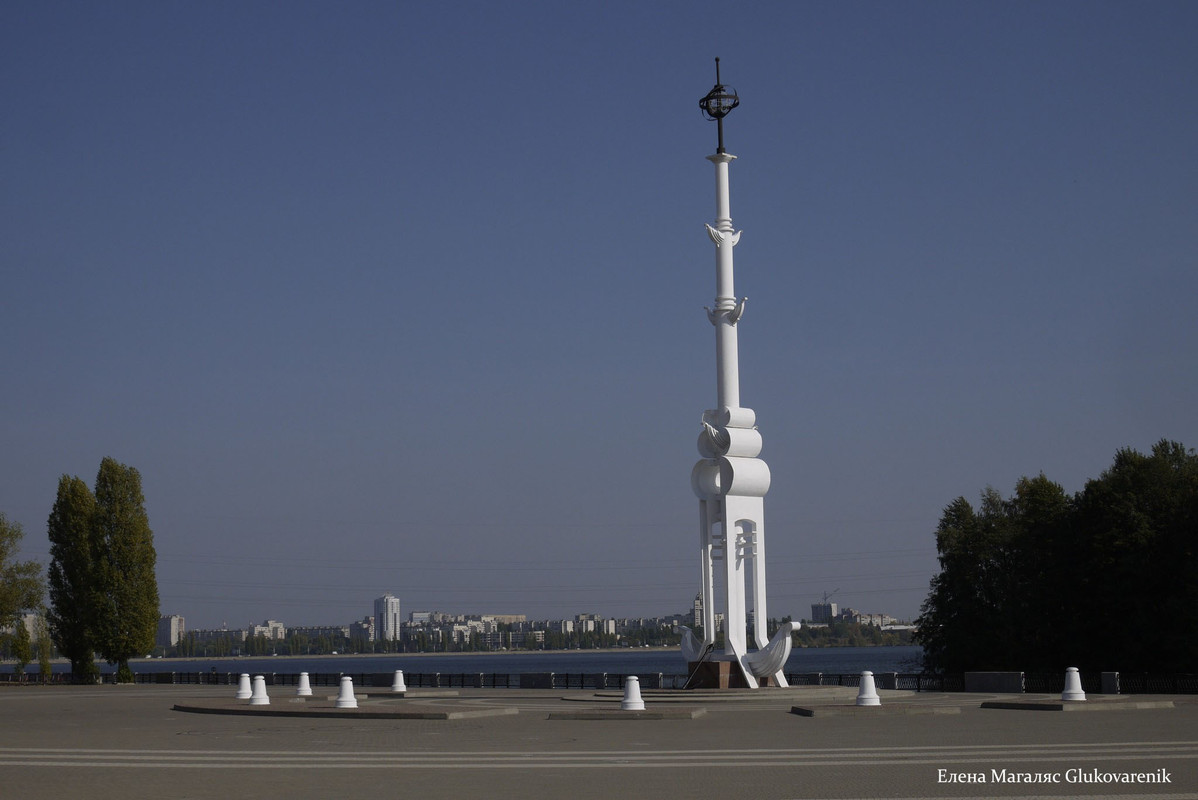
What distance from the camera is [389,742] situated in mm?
20938

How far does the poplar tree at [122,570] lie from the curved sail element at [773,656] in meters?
42.6

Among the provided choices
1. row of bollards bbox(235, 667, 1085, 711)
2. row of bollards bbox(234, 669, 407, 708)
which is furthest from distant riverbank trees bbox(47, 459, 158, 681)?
row of bollards bbox(235, 667, 1085, 711)

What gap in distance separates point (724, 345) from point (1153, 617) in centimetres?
2340

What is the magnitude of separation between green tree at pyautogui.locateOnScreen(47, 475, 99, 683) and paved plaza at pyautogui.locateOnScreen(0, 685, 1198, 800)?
40.6 metres

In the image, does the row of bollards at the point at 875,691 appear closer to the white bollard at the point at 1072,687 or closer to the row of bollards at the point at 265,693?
the white bollard at the point at 1072,687

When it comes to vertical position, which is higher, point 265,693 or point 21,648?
point 265,693

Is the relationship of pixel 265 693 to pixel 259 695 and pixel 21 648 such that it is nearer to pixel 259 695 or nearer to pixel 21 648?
pixel 259 695

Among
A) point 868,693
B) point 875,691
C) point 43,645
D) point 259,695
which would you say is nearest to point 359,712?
point 259,695

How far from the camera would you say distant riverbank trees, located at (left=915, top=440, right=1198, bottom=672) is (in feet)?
162

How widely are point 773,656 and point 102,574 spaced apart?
145ft

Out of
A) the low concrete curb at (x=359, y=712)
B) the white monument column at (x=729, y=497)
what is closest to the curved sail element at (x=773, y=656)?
the white monument column at (x=729, y=497)

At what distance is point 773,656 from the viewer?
35812 millimetres

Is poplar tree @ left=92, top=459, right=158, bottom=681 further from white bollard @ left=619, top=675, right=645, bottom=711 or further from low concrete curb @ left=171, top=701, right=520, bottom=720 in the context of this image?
white bollard @ left=619, top=675, right=645, bottom=711

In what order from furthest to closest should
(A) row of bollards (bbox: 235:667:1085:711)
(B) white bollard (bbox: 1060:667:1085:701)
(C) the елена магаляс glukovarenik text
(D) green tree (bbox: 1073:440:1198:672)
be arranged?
(D) green tree (bbox: 1073:440:1198:672), (B) white bollard (bbox: 1060:667:1085:701), (A) row of bollards (bbox: 235:667:1085:711), (C) the елена магаляс glukovarenik text
